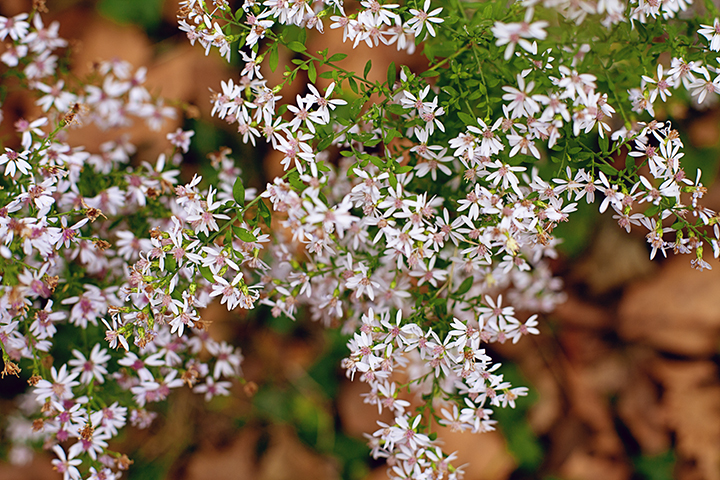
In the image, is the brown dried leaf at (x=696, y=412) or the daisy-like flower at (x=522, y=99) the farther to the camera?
the brown dried leaf at (x=696, y=412)

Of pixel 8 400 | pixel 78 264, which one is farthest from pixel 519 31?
pixel 8 400

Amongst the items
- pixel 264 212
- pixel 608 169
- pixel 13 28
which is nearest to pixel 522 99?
pixel 608 169

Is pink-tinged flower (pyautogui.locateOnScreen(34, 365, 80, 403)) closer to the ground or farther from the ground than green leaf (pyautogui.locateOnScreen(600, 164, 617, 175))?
closer to the ground

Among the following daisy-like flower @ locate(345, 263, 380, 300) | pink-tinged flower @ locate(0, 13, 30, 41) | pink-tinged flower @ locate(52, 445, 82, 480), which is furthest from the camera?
pink-tinged flower @ locate(0, 13, 30, 41)

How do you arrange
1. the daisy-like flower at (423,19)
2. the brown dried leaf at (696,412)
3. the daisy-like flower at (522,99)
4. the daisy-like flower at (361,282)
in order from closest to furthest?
the daisy-like flower at (522,99) < the daisy-like flower at (423,19) < the daisy-like flower at (361,282) < the brown dried leaf at (696,412)

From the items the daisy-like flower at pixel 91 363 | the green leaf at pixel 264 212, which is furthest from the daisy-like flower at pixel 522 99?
the daisy-like flower at pixel 91 363

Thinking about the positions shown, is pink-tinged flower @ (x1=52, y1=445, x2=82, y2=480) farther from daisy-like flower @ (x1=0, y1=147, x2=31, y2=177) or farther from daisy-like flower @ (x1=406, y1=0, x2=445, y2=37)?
daisy-like flower @ (x1=406, y1=0, x2=445, y2=37)

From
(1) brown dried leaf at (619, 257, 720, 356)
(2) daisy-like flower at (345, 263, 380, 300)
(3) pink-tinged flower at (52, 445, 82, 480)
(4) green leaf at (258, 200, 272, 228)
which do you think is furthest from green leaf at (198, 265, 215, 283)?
(1) brown dried leaf at (619, 257, 720, 356)

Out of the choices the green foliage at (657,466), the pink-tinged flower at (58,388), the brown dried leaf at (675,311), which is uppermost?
the pink-tinged flower at (58,388)

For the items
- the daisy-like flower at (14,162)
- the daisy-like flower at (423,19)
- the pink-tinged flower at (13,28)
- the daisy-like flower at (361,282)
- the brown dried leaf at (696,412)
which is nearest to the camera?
the daisy-like flower at (423,19)

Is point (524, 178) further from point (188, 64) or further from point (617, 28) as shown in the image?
point (188, 64)

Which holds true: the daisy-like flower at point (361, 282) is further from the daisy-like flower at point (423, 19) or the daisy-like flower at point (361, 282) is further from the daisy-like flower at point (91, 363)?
the daisy-like flower at point (91, 363)
